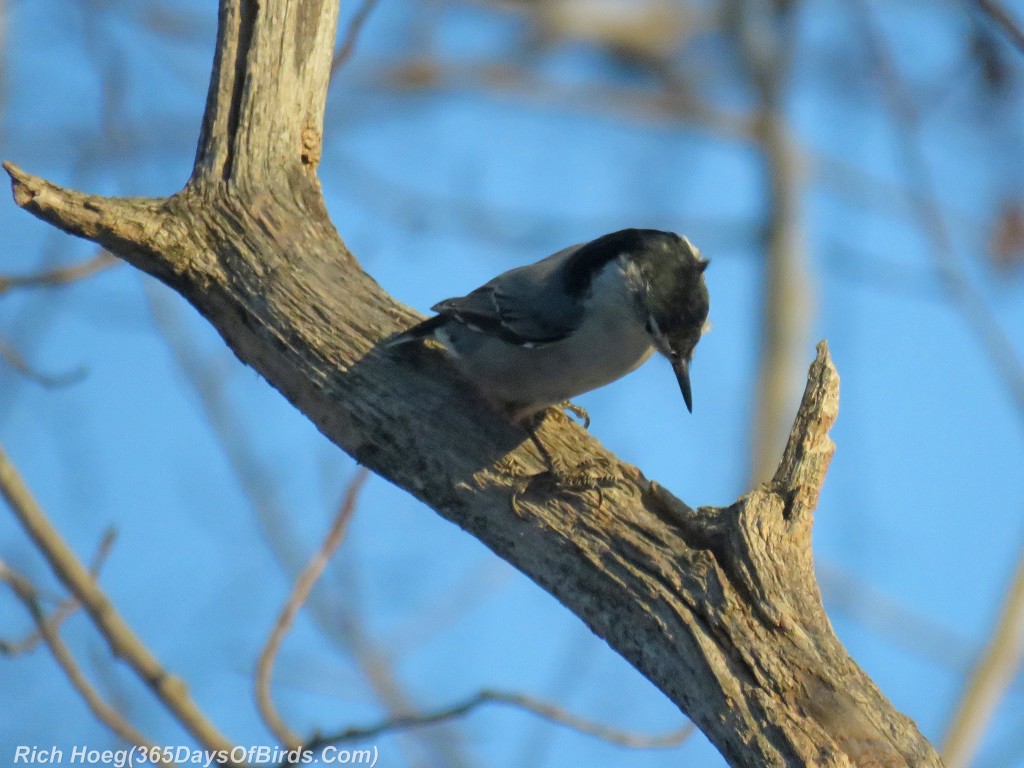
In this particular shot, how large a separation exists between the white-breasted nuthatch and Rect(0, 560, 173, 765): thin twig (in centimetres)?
119

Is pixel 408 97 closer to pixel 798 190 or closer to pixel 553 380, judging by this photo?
pixel 798 190

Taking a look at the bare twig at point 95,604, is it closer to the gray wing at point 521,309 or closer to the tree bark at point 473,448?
the tree bark at point 473,448

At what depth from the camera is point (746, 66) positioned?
8867 mm

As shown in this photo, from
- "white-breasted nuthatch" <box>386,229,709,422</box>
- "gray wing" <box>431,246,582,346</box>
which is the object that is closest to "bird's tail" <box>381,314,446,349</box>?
"white-breasted nuthatch" <box>386,229,709,422</box>

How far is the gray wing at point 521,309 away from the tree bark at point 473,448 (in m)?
0.17

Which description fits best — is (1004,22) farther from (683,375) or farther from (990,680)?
(990,680)

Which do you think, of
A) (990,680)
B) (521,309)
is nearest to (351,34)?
(521,309)

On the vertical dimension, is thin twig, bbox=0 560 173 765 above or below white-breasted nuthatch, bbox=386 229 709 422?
below

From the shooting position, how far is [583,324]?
328cm

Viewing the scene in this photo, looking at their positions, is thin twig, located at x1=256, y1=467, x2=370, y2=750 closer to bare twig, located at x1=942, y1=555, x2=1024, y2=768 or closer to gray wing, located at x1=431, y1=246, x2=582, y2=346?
gray wing, located at x1=431, y1=246, x2=582, y2=346

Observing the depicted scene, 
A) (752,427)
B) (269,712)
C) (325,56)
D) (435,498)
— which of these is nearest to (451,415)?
(435,498)

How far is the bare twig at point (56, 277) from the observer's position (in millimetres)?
3371

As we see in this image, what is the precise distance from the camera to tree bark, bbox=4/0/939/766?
247 centimetres

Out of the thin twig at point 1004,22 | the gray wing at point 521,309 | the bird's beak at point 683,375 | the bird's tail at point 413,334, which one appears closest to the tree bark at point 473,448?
the bird's tail at point 413,334
